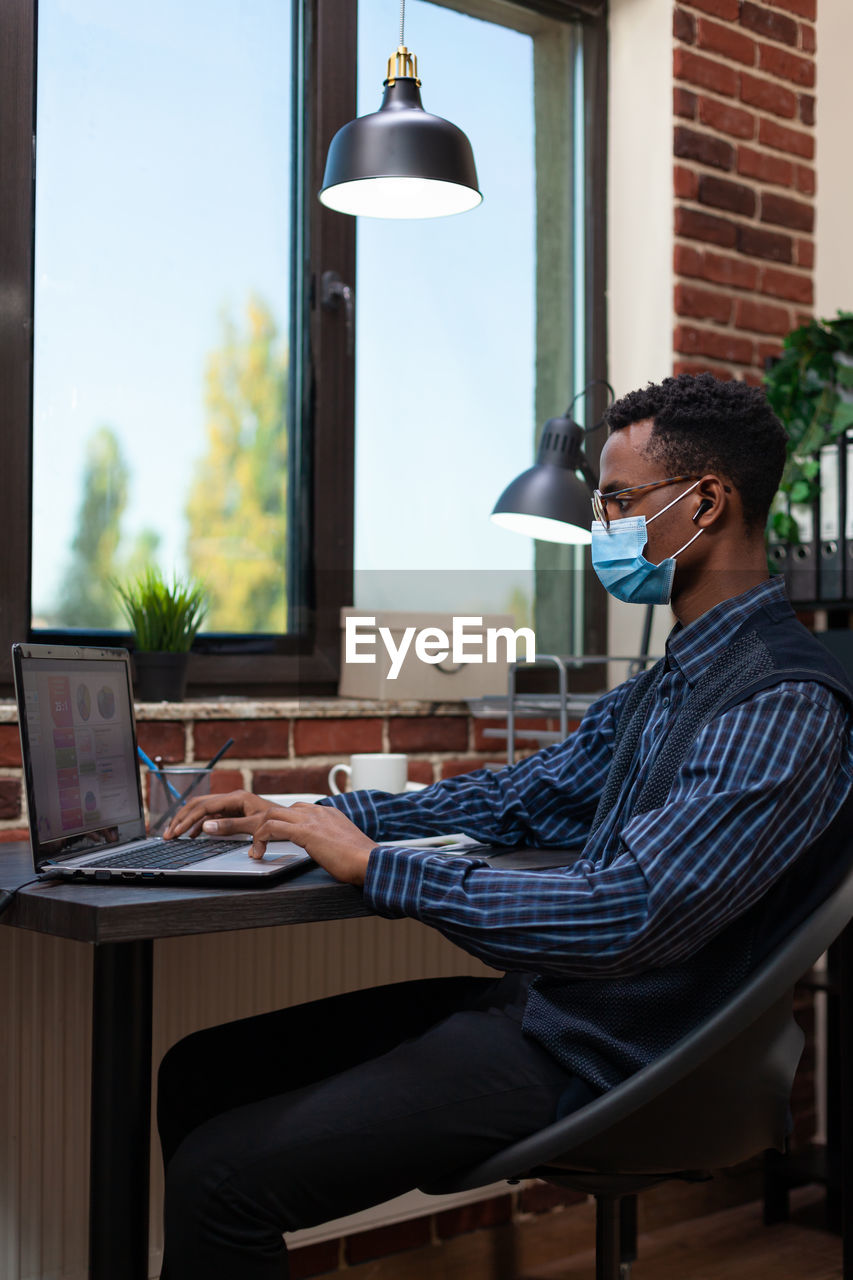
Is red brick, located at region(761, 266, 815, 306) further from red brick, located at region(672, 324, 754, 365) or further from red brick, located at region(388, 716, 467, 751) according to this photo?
red brick, located at region(388, 716, 467, 751)

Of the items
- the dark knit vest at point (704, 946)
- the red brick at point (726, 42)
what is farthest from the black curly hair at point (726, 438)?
the red brick at point (726, 42)

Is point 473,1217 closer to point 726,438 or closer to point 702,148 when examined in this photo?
point 726,438

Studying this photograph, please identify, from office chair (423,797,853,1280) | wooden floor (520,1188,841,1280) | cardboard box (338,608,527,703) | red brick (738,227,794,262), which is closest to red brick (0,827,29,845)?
cardboard box (338,608,527,703)

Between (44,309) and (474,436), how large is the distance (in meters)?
0.87

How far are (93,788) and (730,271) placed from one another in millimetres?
1784

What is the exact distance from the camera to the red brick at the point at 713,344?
8.38 ft

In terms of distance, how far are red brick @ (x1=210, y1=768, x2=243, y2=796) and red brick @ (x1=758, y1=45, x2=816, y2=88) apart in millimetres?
1833

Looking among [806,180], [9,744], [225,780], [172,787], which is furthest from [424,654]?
[806,180]

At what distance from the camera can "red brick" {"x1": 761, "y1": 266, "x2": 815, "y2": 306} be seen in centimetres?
270

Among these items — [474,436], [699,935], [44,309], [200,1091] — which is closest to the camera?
[699,935]

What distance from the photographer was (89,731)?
1512 mm

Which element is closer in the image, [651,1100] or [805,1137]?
[651,1100]

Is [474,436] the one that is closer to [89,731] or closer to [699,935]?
[89,731]

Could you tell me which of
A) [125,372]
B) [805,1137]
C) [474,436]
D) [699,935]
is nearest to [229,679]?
[125,372]
